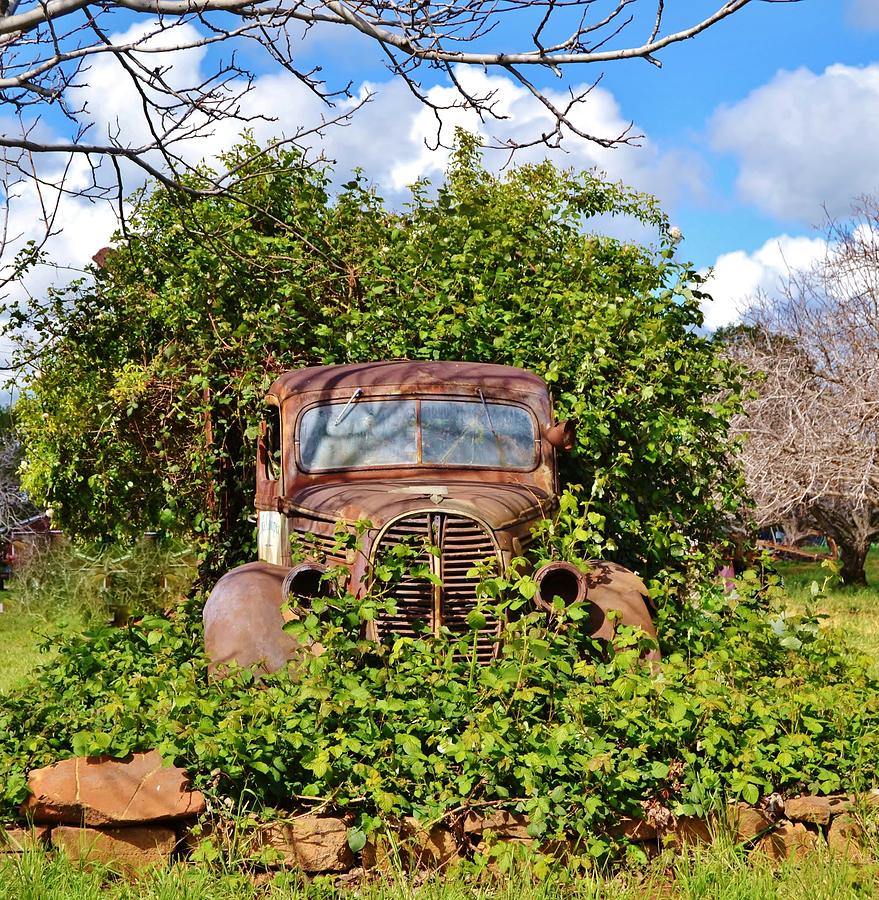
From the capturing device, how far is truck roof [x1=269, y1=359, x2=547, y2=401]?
23.7 ft

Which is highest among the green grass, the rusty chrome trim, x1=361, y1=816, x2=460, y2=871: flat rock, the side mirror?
the side mirror

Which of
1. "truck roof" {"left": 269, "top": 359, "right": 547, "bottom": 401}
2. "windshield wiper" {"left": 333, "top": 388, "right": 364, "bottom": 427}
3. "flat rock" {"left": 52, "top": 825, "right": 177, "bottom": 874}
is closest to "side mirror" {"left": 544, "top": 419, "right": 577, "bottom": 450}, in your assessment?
"truck roof" {"left": 269, "top": 359, "right": 547, "bottom": 401}

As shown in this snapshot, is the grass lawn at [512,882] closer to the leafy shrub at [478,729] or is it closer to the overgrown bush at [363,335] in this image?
the leafy shrub at [478,729]

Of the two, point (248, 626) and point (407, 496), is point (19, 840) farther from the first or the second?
point (407, 496)

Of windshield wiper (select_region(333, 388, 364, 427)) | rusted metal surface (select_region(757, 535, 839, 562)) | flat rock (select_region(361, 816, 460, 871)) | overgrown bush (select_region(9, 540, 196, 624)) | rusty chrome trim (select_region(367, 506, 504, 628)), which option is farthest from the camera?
overgrown bush (select_region(9, 540, 196, 624))

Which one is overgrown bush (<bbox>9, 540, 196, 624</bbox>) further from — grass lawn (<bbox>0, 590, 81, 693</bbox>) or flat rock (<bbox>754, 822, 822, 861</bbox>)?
flat rock (<bbox>754, 822, 822, 861</bbox>)

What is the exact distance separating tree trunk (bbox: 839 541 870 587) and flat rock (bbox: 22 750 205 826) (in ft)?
55.7

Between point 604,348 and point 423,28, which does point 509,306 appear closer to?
point 604,348

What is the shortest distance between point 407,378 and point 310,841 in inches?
130

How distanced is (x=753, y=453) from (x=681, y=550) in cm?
873

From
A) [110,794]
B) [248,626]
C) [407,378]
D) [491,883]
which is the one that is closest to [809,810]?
[491,883]

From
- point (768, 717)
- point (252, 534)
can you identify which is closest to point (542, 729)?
point (768, 717)

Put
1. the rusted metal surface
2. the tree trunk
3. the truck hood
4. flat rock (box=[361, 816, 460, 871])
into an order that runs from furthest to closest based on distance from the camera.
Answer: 1. the tree trunk
2. the rusted metal surface
3. the truck hood
4. flat rock (box=[361, 816, 460, 871])

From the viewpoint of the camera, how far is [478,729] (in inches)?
189
